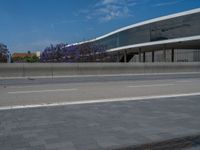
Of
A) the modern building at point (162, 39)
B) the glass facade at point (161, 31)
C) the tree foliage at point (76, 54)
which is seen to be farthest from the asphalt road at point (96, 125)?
the glass facade at point (161, 31)

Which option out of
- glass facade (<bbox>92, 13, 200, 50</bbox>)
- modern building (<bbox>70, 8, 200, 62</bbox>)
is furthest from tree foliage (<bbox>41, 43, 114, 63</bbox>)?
glass facade (<bbox>92, 13, 200, 50</bbox>)

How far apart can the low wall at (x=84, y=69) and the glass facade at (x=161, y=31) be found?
121 ft

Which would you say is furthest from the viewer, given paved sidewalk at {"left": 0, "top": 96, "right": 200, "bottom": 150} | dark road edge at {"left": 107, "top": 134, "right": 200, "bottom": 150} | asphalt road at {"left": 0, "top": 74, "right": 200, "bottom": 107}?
asphalt road at {"left": 0, "top": 74, "right": 200, "bottom": 107}

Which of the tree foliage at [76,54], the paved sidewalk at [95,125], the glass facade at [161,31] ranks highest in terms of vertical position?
the glass facade at [161,31]

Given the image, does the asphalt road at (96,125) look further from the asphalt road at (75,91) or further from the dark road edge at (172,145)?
the asphalt road at (75,91)

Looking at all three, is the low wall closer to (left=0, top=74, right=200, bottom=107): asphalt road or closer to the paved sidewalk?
(left=0, top=74, right=200, bottom=107): asphalt road

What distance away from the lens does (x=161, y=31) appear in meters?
77.1

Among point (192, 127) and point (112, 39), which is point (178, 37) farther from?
point (192, 127)

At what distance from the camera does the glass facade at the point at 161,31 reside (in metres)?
68.4

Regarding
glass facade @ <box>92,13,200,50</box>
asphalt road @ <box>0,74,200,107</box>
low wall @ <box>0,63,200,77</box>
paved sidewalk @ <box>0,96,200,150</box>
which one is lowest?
asphalt road @ <box>0,74,200,107</box>

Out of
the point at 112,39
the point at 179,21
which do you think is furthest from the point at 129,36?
the point at 179,21

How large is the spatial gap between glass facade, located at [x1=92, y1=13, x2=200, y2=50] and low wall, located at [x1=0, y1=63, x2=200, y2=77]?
36855mm

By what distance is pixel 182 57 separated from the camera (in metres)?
84.9

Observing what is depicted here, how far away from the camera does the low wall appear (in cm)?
2422
